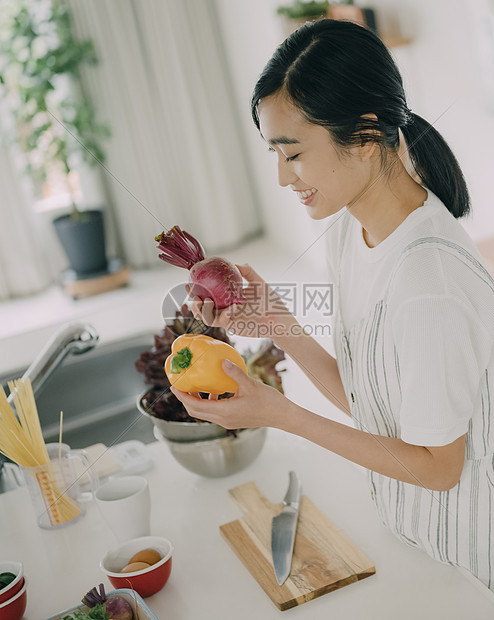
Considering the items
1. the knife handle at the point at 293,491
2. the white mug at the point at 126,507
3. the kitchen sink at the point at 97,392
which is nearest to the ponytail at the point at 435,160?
the knife handle at the point at 293,491

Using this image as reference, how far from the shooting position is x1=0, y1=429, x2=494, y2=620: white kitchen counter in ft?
2.87

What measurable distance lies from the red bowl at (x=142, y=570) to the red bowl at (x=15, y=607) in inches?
4.1

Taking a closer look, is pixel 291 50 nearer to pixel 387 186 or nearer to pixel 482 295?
pixel 387 186

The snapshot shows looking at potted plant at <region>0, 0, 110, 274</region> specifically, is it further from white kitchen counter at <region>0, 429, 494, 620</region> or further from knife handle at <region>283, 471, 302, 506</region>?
knife handle at <region>283, 471, 302, 506</region>

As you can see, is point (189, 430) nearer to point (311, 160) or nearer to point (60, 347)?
point (60, 347)

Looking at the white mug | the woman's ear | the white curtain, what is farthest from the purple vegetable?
the white curtain

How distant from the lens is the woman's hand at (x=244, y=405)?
2.83ft

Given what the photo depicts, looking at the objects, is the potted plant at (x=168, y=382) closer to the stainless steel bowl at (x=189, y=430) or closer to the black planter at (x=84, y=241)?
the stainless steel bowl at (x=189, y=430)

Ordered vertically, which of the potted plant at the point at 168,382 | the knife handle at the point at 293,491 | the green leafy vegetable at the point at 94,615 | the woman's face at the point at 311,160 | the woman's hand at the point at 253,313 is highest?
the woman's face at the point at 311,160

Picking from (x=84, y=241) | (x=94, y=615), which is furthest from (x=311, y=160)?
(x=84, y=241)

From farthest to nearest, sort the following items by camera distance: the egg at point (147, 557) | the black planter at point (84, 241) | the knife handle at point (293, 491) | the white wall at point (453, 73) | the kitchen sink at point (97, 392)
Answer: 1. the black planter at point (84, 241)
2. the white wall at point (453, 73)
3. the kitchen sink at point (97, 392)
4. the knife handle at point (293, 491)
5. the egg at point (147, 557)

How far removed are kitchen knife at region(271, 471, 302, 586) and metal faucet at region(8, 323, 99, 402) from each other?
1.50 ft

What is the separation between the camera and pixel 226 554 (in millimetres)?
1006

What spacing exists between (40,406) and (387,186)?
0.95 meters
